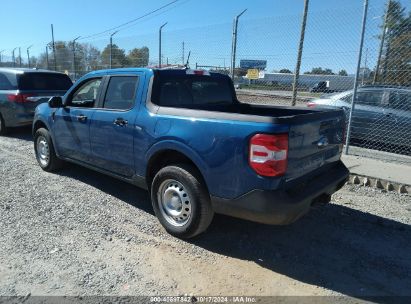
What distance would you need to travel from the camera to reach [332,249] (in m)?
4.02

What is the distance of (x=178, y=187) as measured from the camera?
405cm

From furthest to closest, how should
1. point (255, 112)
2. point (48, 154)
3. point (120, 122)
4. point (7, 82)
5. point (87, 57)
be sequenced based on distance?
point (87, 57), point (7, 82), point (48, 154), point (255, 112), point (120, 122)

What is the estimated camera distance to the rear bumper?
329 centimetres

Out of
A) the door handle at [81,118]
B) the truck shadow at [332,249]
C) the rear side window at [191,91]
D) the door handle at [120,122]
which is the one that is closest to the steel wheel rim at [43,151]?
the door handle at [81,118]

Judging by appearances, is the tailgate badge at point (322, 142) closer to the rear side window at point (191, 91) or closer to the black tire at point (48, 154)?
the rear side window at point (191, 91)

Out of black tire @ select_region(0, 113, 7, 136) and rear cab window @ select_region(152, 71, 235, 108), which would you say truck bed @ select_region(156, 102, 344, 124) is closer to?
rear cab window @ select_region(152, 71, 235, 108)

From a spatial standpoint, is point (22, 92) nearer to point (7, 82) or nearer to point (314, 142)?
point (7, 82)

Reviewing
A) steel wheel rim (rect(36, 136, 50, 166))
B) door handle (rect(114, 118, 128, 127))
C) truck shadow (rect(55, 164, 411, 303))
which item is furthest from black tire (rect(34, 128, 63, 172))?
door handle (rect(114, 118, 128, 127))

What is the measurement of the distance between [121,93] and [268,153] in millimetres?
2334

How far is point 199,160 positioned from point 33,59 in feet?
81.0

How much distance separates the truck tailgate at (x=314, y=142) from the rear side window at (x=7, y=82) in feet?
25.7

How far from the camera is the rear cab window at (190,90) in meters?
4.41

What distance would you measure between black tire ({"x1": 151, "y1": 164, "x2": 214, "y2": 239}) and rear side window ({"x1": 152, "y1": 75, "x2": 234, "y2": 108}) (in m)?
0.87

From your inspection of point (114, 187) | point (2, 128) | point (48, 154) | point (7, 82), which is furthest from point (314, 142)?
point (2, 128)
